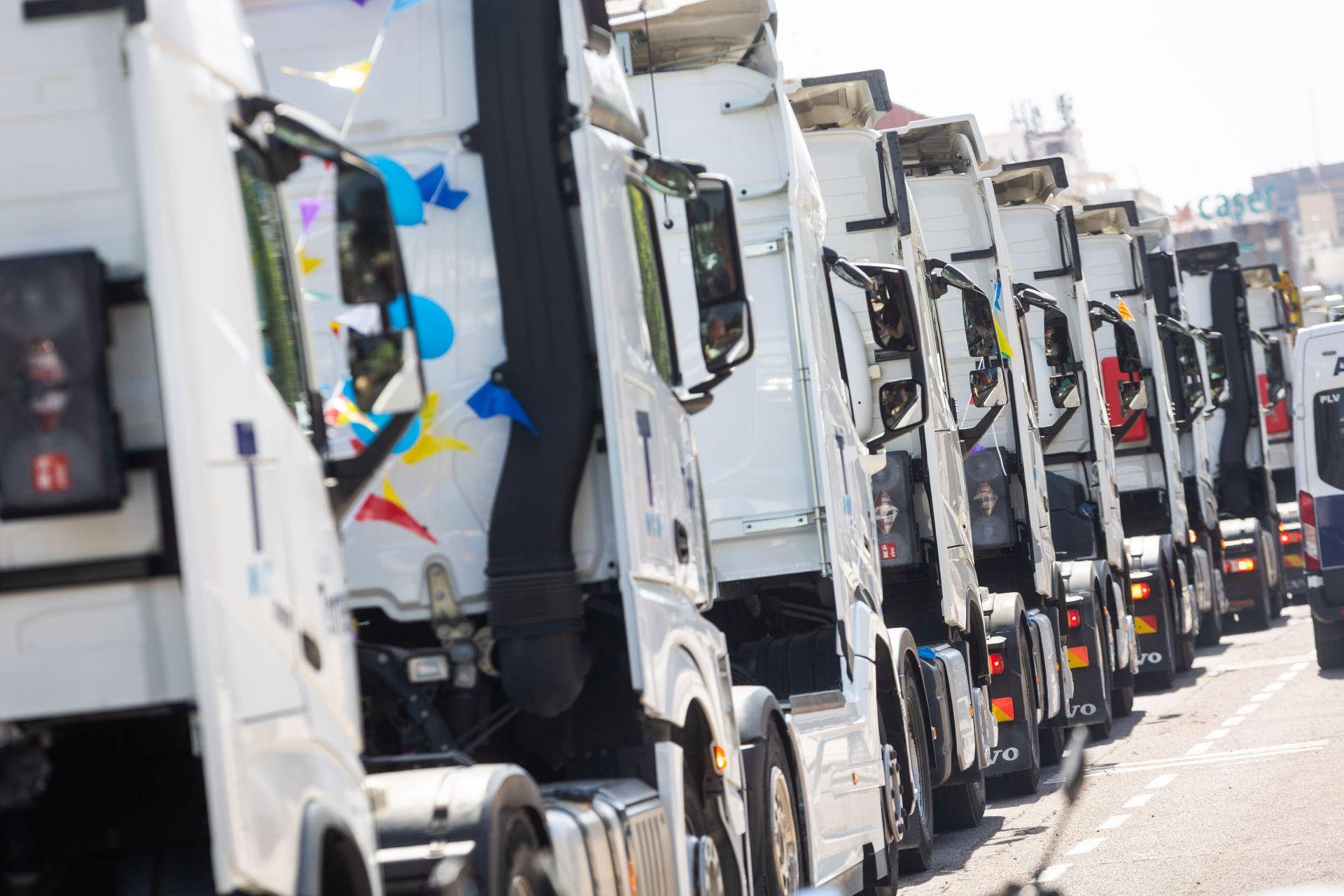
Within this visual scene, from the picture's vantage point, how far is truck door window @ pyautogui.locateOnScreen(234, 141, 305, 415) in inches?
164

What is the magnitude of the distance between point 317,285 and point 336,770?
7.54 feet

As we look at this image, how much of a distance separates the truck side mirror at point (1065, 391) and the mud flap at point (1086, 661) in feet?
5.57

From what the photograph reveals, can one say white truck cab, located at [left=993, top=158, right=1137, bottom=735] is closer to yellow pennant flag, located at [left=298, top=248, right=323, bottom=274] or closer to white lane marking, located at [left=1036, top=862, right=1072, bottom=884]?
white lane marking, located at [left=1036, top=862, right=1072, bottom=884]

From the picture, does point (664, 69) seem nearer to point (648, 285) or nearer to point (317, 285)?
point (648, 285)

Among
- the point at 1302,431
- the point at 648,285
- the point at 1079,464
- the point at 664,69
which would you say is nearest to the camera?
the point at 648,285

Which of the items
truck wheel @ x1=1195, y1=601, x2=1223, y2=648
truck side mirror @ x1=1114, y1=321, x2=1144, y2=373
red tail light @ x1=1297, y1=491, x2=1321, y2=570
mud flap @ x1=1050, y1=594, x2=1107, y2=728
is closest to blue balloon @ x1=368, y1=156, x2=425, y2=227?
mud flap @ x1=1050, y1=594, x2=1107, y2=728

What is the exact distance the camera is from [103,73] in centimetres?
377

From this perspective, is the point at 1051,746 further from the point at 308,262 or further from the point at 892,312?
the point at 308,262

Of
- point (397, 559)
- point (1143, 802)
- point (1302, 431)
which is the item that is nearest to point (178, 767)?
point (397, 559)

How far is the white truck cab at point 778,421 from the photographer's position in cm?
891

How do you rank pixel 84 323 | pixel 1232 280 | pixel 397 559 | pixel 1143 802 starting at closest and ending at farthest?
pixel 84 323, pixel 397 559, pixel 1143 802, pixel 1232 280

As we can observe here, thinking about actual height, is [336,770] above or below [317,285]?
below

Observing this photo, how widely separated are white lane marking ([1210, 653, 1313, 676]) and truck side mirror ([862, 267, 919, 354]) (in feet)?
41.2

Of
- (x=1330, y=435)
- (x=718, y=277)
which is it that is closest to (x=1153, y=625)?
(x=1330, y=435)
